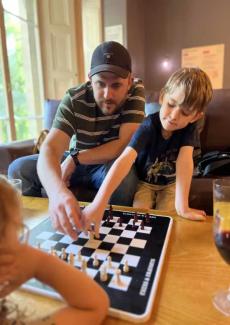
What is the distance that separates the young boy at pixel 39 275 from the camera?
35 cm

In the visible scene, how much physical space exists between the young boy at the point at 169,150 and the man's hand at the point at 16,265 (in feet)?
1.23

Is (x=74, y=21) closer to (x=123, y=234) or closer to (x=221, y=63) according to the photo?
(x=221, y=63)

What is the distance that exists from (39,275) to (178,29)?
398 cm

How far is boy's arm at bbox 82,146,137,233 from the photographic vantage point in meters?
0.75

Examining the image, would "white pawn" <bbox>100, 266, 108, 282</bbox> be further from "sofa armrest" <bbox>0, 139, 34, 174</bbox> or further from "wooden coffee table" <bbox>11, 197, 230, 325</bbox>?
"sofa armrest" <bbox>0, 139, 34, 174</bbox>

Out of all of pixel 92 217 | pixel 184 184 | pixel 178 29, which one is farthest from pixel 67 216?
pixel 178 29

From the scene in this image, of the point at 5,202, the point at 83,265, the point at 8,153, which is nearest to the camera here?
the point at 5,202

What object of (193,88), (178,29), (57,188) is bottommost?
(57,188)

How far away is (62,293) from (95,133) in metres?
0.87

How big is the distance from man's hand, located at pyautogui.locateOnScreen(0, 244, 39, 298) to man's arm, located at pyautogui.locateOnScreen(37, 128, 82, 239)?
0.30 metres

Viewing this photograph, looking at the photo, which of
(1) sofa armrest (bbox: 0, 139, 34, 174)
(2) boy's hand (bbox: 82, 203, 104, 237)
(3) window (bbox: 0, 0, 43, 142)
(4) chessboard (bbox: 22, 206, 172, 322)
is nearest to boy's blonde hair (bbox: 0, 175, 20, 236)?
(4) chessboard (bbox: 22, 206, 172, 322)

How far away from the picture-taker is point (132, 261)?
626mm

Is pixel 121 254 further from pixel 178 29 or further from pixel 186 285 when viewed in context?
pixel 178 29

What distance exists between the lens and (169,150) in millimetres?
1183
